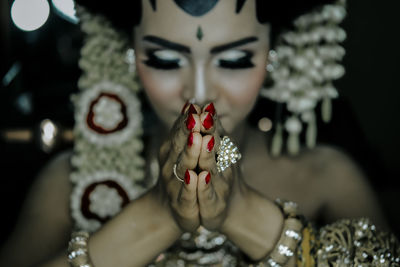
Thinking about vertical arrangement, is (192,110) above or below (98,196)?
above

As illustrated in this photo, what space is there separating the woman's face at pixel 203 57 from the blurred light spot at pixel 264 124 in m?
0.37

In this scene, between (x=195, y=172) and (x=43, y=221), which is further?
(x=43, y=221)

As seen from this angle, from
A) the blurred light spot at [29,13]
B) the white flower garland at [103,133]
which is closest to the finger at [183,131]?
the white flower garland at [103,133]

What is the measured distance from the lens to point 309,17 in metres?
1.33

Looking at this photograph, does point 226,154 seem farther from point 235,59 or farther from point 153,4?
point 153,4

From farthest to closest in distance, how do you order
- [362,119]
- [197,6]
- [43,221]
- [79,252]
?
[362,119], [43,221], [197,6], [79,252]

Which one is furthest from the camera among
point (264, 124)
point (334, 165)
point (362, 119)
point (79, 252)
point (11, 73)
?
point (11, 73)

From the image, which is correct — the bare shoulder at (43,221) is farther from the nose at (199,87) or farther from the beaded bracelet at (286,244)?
the beaded bracelet at (286,244)

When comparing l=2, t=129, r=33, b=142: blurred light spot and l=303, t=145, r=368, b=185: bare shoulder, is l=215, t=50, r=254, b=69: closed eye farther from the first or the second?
l=2, t=129, r=33, b=142: blurred light spot

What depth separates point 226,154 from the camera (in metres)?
0.83

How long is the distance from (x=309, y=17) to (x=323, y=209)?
0.63 m

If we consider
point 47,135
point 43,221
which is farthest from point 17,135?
point 43,221

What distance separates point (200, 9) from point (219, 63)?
148mm

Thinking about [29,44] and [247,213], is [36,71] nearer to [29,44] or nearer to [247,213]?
[29,44]
